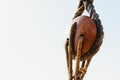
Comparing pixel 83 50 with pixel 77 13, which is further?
pixel 77 13

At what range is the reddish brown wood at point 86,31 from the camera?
184 inches

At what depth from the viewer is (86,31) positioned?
4734 millimetres

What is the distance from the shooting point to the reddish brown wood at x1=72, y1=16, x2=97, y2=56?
4.66 meters

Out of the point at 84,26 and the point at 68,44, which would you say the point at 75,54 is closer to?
the point at 68,44

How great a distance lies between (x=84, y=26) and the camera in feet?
15.7

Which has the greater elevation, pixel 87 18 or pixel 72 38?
pixel 87 18

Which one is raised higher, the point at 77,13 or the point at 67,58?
the point at 77,13

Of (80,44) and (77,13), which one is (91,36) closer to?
(80,44)

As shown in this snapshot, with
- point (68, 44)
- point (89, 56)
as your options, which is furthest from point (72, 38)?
point (89, 56)

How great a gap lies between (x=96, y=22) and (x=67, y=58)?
0.84 metres

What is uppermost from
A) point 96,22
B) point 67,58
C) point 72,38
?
point 96,22

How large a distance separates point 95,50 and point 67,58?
1.70ft

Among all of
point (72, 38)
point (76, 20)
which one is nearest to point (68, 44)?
point (72, 38)

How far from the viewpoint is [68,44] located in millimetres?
4793
